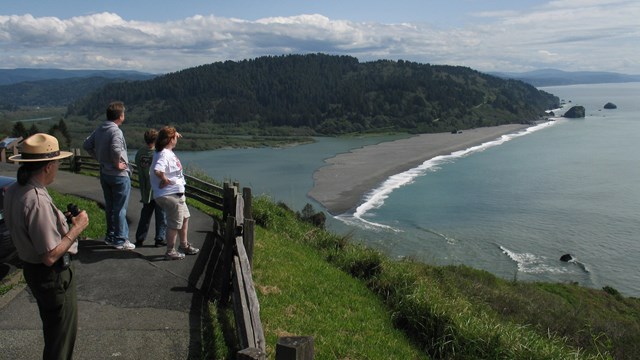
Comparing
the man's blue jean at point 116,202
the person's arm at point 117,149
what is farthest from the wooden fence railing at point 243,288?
the person's arm at point 117,149

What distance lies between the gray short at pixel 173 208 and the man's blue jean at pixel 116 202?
2.70ft

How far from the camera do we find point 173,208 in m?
8.35

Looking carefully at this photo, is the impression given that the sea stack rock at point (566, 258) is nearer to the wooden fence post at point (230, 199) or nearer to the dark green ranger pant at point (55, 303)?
the wooden fence post at point (230, 199)

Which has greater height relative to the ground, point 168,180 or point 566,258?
point 168,180

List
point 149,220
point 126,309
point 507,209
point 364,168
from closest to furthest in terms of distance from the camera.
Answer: point 126,309 < point 149,220 < point 507,209 < point 364,168

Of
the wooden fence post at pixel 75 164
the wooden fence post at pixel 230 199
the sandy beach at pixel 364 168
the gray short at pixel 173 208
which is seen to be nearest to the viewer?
the gray short at pixel 173 208

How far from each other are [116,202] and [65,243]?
15.4 ft

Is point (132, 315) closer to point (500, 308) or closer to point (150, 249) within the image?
point (150, 249)

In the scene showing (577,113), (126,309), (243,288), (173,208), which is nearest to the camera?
(243,288)

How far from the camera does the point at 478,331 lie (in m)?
7.95

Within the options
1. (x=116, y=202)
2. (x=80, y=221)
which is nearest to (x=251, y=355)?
(x=80, y=221)

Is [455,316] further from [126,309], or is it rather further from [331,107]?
[331,107]

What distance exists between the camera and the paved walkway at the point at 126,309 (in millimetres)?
5855

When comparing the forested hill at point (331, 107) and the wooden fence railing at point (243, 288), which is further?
the forested hill at point (331, 107)
